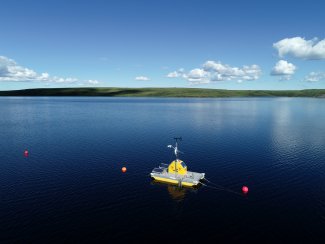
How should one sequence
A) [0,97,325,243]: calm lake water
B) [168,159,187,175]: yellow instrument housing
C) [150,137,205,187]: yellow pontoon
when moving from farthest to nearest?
[168,159,187,175]: yellow instrument housing, [150,137,205,187]: yellow pontoon, [0,97,325,243]: calm lake water

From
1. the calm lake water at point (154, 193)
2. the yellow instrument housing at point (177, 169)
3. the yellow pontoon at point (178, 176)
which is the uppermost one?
the yellow instrument housing at point (177, 169)

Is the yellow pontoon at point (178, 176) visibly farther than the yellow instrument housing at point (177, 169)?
No

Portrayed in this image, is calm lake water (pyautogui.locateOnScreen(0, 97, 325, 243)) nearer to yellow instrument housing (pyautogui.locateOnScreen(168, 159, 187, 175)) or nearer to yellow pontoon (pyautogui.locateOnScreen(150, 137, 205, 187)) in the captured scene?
yellow pontoon (pyautogui.locateOnScreen(150, 137, 205, 187))

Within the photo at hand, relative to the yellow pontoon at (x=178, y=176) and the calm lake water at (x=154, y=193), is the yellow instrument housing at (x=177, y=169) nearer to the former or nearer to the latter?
A: the yellow pontoon at (x=178, y=176)

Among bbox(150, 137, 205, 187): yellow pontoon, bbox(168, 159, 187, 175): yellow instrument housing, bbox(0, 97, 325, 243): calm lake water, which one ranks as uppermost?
bbox(168, 159, 187, 175): yellow instrument housing

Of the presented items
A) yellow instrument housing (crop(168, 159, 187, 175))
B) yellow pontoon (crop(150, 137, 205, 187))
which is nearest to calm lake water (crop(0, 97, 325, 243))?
yellow pontoon (crop(150, 137, 205, 187))

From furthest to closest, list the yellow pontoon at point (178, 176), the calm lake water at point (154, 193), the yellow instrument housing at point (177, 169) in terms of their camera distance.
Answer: the yellow instrument housing at point (177, 169) → the yellow pontoon at point (178, 176) → the calm lake water at point (154, 193)

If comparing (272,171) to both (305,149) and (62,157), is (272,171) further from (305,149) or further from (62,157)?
(62,157)

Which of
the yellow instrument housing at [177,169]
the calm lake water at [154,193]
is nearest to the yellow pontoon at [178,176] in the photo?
the yellow instrument housing at [177,169]

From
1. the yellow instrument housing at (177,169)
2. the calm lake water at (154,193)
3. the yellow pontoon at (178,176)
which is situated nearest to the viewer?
the calm lake water at (154,193)

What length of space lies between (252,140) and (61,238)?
294 ft

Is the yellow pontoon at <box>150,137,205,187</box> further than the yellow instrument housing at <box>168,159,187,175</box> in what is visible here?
No

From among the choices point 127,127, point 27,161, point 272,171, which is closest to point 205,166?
point 272,171

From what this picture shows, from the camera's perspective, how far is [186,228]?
45125 mm
